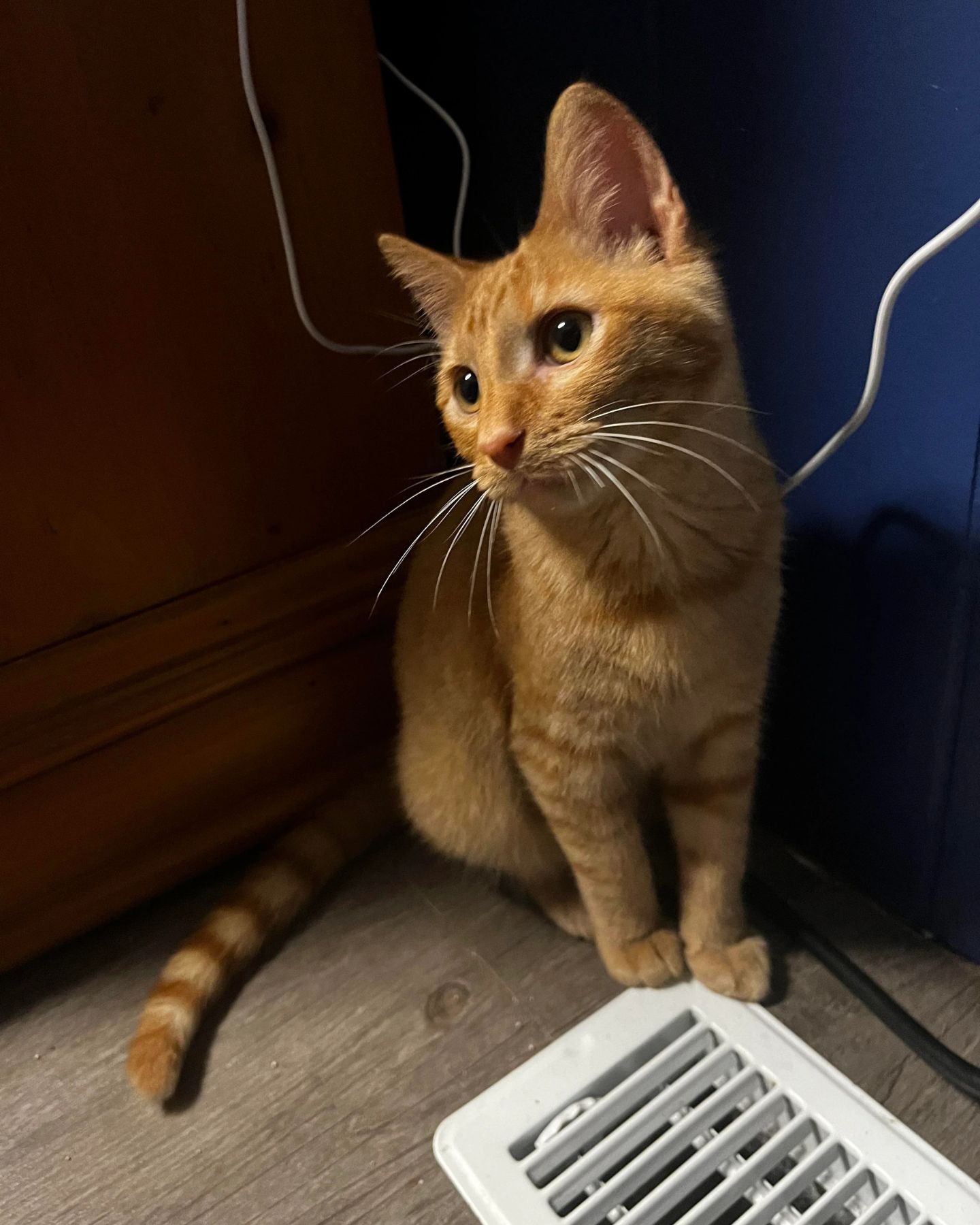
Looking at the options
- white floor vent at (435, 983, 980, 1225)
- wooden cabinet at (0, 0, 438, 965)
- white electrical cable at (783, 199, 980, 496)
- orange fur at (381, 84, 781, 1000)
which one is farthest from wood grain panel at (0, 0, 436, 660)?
white floor vent at (435, 983, 980, 1225)

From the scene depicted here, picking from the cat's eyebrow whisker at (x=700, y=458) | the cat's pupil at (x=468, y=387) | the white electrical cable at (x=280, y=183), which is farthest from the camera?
the white electrical cable at (x=280, y=183)

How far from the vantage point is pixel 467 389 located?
0.88m

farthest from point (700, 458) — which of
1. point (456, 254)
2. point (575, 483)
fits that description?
point (456, 254)

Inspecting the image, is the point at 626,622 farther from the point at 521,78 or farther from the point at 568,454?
the point at 521,78

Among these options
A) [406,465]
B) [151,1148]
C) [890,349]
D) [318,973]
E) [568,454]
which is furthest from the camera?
[406,465]

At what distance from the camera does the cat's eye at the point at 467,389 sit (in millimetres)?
871

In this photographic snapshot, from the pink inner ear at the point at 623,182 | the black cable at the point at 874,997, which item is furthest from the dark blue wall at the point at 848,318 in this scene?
the pink inner ear at the point at 623,182

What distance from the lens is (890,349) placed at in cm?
89

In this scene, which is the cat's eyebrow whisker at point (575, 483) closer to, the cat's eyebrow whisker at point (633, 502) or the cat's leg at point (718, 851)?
the cat's eyebrow whisker at point (633, 502)

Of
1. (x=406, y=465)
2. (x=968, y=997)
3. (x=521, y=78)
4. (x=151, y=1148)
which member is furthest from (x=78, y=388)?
(x=968, y=997)

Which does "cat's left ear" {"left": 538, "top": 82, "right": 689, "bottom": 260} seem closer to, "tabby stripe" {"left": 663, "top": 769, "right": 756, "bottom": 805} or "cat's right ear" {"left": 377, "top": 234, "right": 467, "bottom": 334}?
"cat's right ear" {"left": 377, "top": 234, "right": 467, "bottom": 334}

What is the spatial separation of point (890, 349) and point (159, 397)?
0.79 meters

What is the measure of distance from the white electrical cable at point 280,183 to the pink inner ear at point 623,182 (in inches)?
10.2

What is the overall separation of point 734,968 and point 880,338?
70cm
